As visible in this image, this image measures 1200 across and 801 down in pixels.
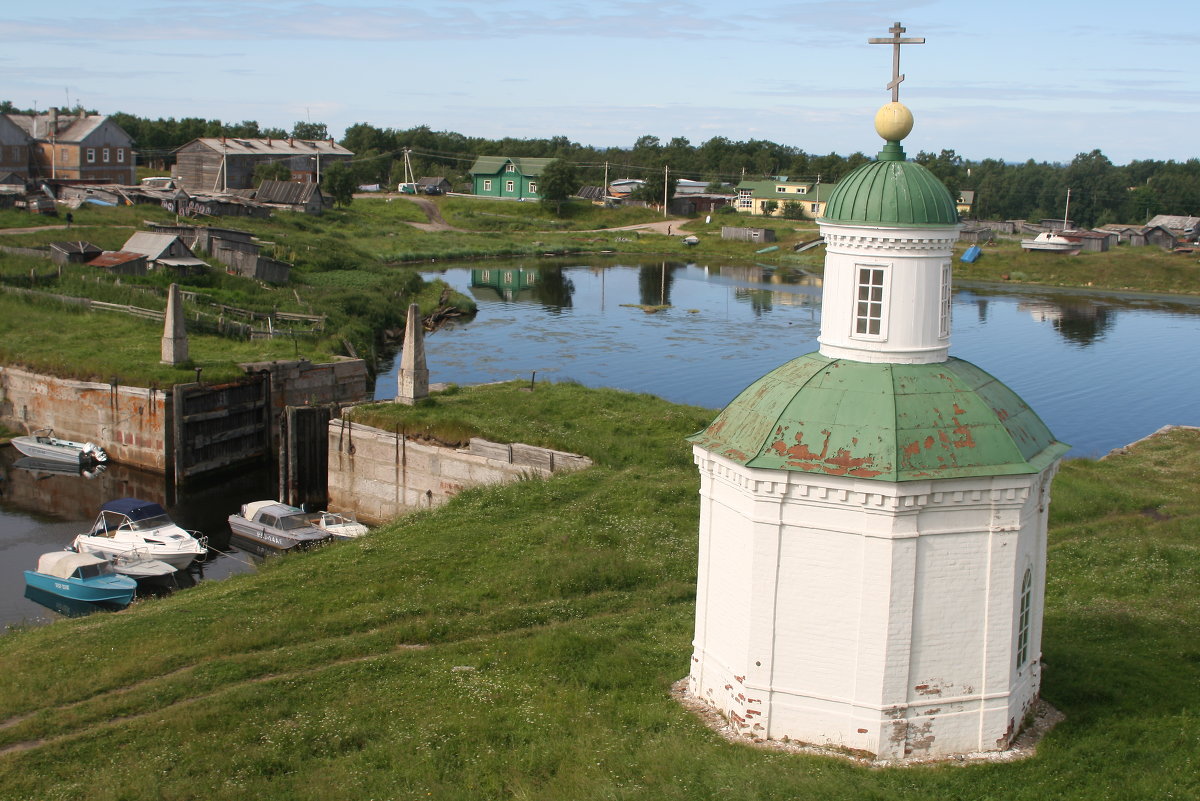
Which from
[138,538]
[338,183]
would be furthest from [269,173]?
[138,538]

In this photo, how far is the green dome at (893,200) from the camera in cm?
1661

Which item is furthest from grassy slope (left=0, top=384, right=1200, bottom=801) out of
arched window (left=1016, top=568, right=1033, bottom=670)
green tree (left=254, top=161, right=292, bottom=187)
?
green tree (left=254, top=161, right=292, bottom=187)

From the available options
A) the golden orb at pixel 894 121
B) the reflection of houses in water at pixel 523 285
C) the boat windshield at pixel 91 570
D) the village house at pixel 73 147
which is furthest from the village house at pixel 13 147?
the golden orb at pixel 894 121

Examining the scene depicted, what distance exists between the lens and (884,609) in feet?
50.5

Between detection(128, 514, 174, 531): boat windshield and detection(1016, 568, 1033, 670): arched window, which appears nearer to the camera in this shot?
detection(1016, 568, 1033, 670): arched window

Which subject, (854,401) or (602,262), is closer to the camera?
(854,401)

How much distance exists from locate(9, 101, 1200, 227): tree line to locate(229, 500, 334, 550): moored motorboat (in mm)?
93930

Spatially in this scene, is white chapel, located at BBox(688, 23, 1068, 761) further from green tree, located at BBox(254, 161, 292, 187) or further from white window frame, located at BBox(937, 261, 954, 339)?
green tree, located at BBox(254, 161, 292, 187)

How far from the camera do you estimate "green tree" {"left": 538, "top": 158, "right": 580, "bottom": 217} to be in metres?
128

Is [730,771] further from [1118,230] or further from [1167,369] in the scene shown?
[1118,230]

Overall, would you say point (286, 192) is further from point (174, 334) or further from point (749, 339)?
point (174, 334)

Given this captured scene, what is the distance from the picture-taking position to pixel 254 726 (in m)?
17.1

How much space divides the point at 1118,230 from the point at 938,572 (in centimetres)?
11425

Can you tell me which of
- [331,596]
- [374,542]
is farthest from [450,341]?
[331,596]
